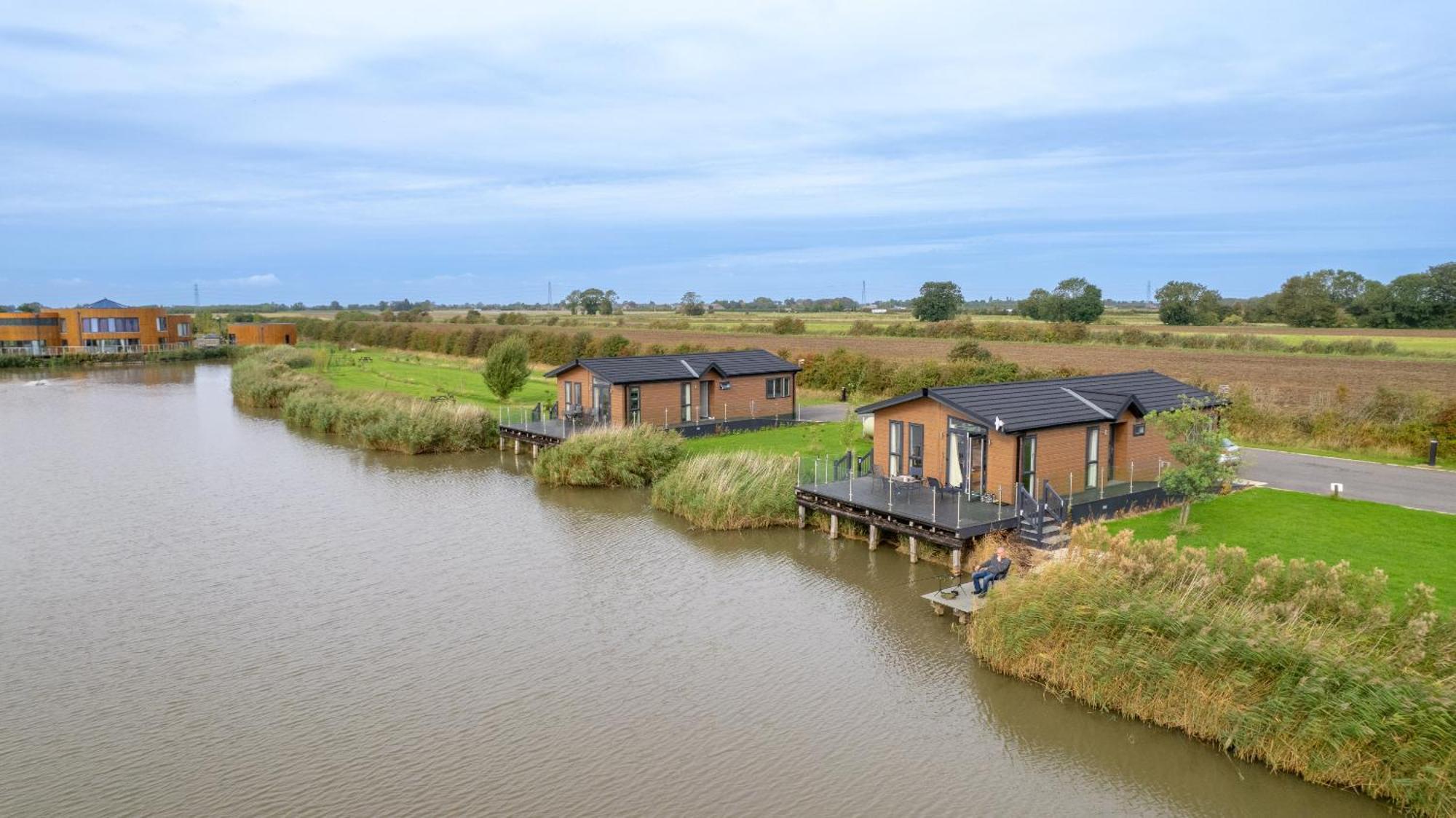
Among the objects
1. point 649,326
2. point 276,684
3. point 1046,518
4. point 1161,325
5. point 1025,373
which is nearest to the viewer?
point 276,684

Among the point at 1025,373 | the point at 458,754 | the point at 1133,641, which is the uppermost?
the point at 1025,373

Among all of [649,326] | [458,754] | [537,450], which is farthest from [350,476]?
[649,326]

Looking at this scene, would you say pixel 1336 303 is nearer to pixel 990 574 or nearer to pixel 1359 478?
pixel 1359 478

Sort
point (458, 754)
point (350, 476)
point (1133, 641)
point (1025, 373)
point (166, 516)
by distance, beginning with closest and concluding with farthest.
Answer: point (458, 754) → point (1133, 641) → point (166, 516) → point (350, 476) → point (1025, 373)

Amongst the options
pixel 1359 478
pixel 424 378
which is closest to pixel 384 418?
pixel 424 378

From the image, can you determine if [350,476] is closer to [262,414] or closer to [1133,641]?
[262,414]

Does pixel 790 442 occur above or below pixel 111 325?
below

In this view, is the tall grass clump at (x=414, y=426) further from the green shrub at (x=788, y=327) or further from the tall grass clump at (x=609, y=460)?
the green shrub at (x=788, y=327)
